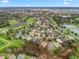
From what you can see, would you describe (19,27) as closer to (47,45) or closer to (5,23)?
(5,23)

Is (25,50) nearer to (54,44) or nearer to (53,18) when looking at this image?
(54,44)

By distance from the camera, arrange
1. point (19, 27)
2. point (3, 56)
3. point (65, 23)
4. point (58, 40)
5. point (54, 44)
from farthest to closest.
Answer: point (65, 23) → point (19, 27) → point (58, 40) → point (54, 44) → point (3, 56)

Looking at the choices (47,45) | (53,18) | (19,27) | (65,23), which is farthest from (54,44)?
(53,18)

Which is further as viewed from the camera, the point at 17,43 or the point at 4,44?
the point at 17,43

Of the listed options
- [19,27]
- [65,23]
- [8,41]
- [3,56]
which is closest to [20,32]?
[19,27]

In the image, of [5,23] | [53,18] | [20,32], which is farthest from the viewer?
[53,18]

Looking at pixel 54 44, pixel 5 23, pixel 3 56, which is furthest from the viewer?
pixel 5 23

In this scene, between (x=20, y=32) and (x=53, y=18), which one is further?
(x=53, y=18)

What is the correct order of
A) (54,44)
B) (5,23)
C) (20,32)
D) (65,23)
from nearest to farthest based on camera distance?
(54,44) < (20,32) < (5,23) < (65,23)

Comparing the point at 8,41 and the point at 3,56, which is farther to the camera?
the point at 8,41
